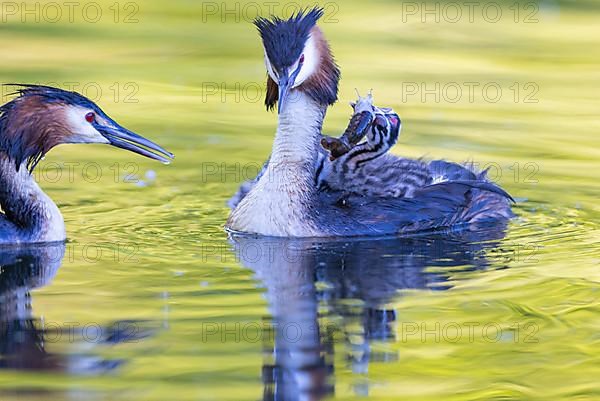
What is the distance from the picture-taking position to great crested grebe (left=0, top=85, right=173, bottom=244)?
1020 centimetres

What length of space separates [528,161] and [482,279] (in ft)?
11.5

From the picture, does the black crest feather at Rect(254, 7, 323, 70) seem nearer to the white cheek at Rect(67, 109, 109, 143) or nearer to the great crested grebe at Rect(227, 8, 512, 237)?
the great crested grebe at Rect(227, 8, 512, 237)

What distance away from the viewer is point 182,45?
1712cm

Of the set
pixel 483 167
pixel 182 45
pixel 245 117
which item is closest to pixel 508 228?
pixel 483 167

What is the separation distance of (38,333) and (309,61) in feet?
10.4

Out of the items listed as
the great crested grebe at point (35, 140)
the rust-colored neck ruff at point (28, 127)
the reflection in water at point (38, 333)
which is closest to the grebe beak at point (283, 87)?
the great crested grebe at point (35, 140)

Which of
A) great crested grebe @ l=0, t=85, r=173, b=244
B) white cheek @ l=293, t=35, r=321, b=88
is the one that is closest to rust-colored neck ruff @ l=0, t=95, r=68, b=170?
great crested grebe @ l=0, t=85, r=173, b=244

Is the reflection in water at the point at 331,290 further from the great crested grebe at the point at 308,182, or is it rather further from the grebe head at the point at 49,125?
the grebe head at the point at 49,125

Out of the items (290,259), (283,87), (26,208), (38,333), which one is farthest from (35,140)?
(38,333)

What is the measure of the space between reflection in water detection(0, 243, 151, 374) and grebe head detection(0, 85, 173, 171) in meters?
1.05

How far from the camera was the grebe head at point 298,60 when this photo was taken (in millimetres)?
10172

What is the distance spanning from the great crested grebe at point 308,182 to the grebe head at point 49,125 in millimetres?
800

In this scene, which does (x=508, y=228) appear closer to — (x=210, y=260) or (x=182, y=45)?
(x=210, y=260)

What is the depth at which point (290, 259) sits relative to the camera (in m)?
9.87
